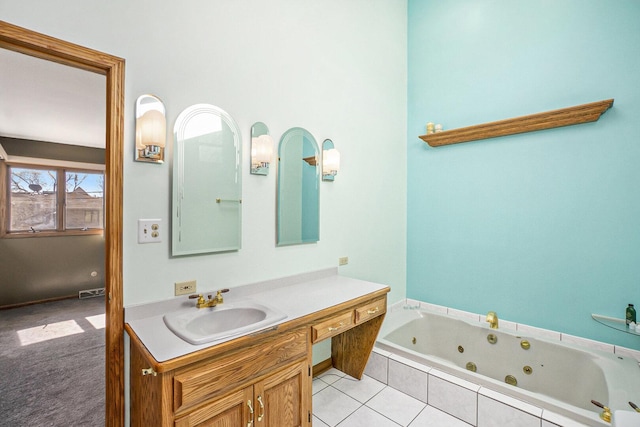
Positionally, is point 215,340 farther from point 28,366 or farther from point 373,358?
point 28,366

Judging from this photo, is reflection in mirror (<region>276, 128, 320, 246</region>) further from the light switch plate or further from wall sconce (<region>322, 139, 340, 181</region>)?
the light switch plate

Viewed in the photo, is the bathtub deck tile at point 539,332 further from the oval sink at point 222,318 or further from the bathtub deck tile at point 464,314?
the oval sink at point 222,318

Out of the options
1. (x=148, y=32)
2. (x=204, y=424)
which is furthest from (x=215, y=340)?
(x=148, y=32)

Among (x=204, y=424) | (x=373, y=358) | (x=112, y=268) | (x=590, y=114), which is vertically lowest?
(x=373, y=358)

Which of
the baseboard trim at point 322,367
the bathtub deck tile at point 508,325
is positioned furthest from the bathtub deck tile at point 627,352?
the baseboard trim at point 322,367

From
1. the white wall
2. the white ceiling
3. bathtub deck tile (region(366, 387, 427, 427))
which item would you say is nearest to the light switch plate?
the white wall

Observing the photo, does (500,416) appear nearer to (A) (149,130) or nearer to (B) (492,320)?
(B) (492,320)

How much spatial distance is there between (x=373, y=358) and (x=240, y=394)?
1.37m

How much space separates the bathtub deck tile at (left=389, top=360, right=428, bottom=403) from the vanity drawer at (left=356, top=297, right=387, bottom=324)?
17.2 inches

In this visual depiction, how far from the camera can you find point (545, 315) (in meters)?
2.40

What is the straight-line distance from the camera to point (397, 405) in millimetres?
2045

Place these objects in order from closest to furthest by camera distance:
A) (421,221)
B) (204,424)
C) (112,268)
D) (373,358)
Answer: (204,424) → (112,268) → (373,358) → (421,221)

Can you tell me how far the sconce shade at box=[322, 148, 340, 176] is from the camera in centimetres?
238

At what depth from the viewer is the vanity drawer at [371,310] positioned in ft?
6.32
